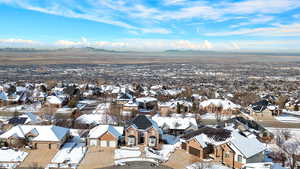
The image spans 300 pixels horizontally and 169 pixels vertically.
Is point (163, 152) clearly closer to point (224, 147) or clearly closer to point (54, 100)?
point (224, 147)

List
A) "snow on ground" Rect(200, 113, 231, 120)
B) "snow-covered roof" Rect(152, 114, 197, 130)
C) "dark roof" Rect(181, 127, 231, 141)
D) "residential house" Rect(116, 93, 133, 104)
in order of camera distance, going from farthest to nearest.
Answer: "residential house" Rect(116, 93, 133, 104), "snow on ground" Rect(200, 113, 231, 120), "snow-covered roof" Rect(152, 114, 197, 130), "dark roof" Rect(181, 127, 231, 141)

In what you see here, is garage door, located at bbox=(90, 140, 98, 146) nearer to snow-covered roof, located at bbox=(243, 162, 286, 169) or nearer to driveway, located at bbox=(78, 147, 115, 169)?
driveway, located at bbox=(78, 147, 115, 169)

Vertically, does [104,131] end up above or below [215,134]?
below

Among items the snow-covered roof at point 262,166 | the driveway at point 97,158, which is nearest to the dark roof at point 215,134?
the snow-covered roof at point 262,166

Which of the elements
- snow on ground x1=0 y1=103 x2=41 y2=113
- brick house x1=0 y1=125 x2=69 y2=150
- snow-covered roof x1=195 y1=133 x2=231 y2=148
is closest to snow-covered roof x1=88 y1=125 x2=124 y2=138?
brick house x1=0 y1=125 x2=69 y2=150

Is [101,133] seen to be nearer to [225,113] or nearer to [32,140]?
[32,140]

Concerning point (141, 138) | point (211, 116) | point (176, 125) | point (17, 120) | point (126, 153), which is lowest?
point (211, 116)

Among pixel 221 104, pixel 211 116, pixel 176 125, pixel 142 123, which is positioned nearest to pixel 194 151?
pixel 142 123

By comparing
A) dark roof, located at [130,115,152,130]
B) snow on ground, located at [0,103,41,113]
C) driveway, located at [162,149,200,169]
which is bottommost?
snow on ground, located at [0,103,41,113]
